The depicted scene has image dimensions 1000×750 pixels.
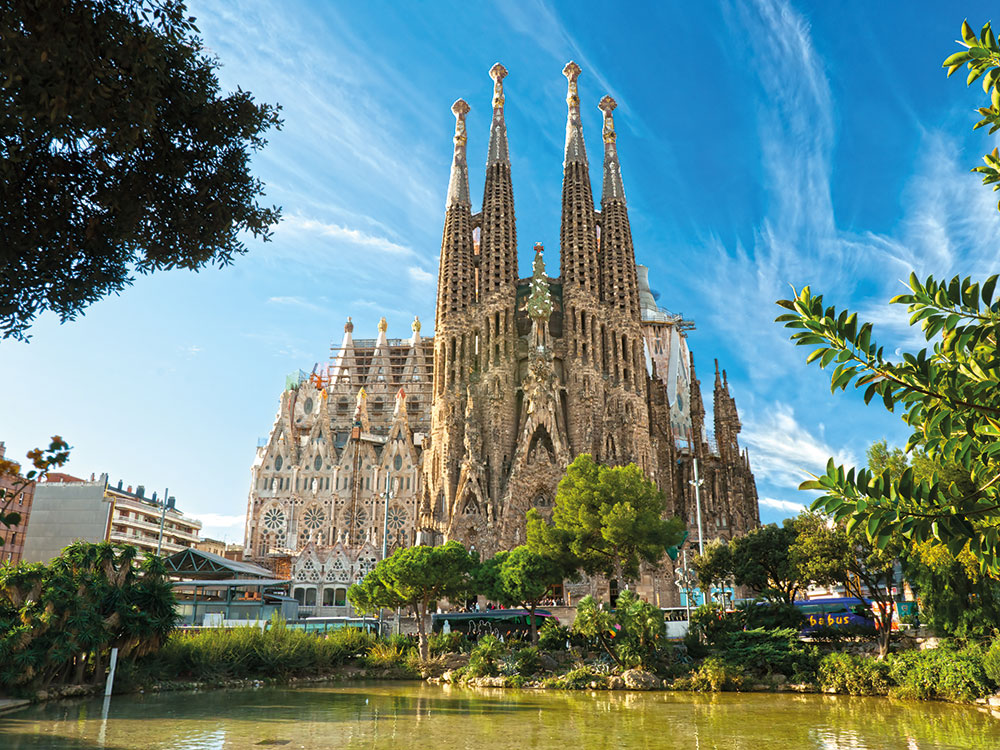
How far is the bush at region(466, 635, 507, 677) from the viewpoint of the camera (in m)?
23.0

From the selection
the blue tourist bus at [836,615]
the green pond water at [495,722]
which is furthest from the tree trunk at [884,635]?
the green pond water at [495,722]

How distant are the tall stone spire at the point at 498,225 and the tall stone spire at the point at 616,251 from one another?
23.6ft

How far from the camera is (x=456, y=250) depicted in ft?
187

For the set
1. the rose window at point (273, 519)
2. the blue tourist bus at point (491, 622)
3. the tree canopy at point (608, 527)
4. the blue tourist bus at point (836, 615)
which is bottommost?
the blue tourist bus at point (491, 622)

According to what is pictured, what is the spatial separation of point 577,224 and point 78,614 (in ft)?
149

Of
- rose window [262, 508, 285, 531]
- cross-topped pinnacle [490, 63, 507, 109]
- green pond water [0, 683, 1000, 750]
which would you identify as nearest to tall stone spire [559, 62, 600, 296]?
cross-topped pinnacle [490, 63, 507, 109]

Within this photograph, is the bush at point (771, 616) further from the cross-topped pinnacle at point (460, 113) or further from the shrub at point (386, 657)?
the cross-topped pinnacle at point (460, 113)

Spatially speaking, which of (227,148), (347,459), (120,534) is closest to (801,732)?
(227,148)

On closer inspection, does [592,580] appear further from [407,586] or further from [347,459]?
[347,459]

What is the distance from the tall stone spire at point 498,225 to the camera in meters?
55.4

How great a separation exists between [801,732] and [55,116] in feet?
48.0

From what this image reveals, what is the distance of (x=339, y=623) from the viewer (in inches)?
1329

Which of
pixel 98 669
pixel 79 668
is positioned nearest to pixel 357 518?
pixel 98 669

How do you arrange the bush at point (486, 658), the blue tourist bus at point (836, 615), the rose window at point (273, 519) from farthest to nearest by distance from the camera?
1. the rose window at point (273, 519)
2. the blue tourist bus at point (836, 615)
3. the bush at point (486, 658)
